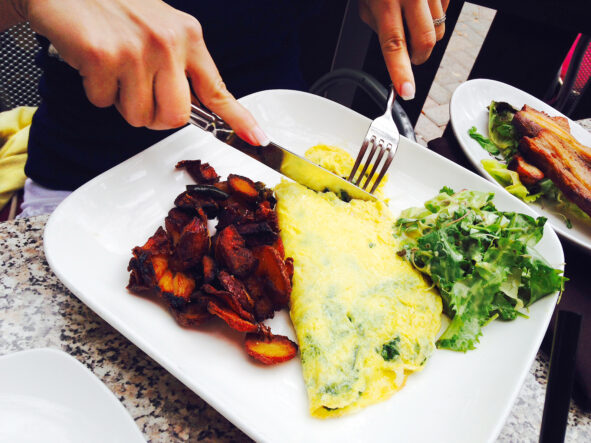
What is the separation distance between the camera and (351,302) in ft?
4.49

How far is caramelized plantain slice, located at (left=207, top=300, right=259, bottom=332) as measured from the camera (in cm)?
113

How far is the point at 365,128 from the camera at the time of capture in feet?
6.41

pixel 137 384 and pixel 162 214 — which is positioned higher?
pixel 162 214

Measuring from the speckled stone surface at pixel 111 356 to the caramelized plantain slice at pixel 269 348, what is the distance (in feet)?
0.60

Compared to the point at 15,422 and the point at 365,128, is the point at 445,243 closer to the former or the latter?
the point at 365,128

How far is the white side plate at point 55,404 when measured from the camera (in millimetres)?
850

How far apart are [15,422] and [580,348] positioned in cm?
158

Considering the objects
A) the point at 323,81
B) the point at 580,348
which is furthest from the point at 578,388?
the point at 323,81

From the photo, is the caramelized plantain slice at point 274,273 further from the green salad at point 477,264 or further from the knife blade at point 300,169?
the green salad at point 477,264

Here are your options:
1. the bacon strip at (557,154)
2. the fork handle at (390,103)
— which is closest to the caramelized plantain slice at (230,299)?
the fork handle at (390,103)

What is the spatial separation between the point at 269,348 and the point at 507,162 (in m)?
1.66

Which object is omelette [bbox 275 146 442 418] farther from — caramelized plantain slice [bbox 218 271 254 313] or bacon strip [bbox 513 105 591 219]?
bacon strip [bbox 513 105 591 219]

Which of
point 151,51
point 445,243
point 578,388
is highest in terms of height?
point 151,51

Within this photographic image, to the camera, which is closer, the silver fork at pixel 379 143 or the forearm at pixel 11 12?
the forearm at pixel 11 12
